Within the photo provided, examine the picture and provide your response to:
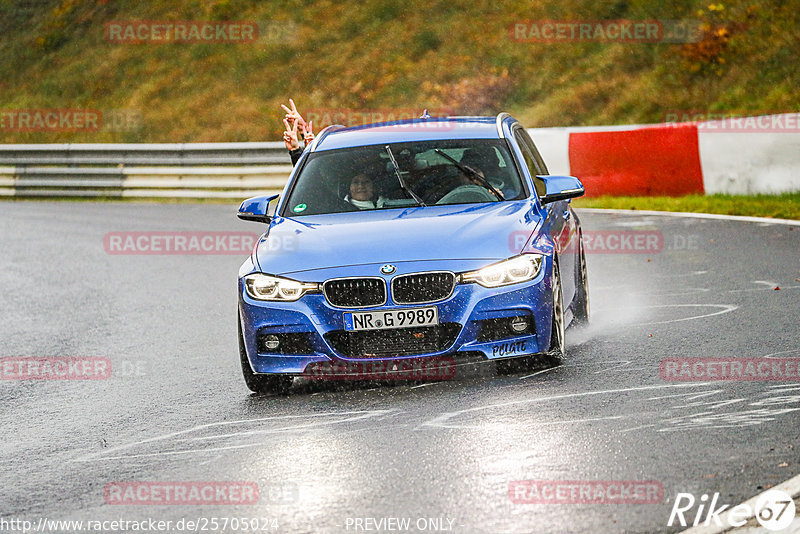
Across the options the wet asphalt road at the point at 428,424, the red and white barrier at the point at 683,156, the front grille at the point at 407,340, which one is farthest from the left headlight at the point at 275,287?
the red and white barrier at the point at 683,156

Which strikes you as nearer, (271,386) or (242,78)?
(271,386)

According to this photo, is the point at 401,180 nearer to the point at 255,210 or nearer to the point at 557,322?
the point at 255,210

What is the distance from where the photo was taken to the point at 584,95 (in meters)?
30.7

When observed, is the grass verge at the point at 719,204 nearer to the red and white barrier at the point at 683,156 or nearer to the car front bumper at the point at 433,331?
the red and white barrier at the point at 683,156

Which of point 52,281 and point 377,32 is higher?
point 377,32

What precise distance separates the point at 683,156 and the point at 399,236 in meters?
12.5

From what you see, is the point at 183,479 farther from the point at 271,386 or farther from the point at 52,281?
the point at 52,281

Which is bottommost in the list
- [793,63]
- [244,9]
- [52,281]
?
[52,281]

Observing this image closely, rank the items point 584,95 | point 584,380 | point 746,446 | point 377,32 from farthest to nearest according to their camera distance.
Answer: point 377,32, point 584,95, point 584,380, point 746,446

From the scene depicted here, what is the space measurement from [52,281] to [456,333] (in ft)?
29.8

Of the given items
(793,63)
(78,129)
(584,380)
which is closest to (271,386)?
(584,380)

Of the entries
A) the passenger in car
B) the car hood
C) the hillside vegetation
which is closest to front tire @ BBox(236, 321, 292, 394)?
the car hood

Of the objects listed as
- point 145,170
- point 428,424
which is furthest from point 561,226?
point 145,170

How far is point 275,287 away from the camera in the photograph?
782 centimetres
